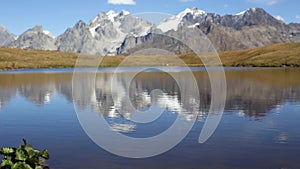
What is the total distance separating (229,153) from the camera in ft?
80.0

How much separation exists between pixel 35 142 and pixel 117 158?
7.76 meters

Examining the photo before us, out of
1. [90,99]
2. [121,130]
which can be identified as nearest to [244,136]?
[121,130]

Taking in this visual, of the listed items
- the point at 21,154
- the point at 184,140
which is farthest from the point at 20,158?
the point at 184,140

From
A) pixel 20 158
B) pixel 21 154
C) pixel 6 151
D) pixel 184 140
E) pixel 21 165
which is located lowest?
pixel 184 140

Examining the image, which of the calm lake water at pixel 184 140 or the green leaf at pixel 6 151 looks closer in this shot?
the green leaf at pixel 6 151

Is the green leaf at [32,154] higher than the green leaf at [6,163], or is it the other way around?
the green leaf at [32,154]

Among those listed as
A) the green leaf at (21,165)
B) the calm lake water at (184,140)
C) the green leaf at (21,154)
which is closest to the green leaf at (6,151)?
the green leaf at (21,154)

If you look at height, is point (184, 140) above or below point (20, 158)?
below

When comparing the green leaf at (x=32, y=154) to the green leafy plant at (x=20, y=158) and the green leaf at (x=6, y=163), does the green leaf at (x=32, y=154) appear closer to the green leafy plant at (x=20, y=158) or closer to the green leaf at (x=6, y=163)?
the green leafy plant at (x=20, y=158)

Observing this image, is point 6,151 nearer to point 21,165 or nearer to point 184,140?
point 21,165

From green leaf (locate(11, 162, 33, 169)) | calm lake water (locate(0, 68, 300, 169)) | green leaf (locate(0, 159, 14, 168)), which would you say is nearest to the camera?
green leaf (locate(11, 162, 33, 169))

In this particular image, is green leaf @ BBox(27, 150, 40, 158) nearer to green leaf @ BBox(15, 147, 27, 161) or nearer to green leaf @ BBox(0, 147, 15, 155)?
green leaf @ BBox(15, 147, 27, 161)

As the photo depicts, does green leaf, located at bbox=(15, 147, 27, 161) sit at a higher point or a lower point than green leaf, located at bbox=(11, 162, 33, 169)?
higher

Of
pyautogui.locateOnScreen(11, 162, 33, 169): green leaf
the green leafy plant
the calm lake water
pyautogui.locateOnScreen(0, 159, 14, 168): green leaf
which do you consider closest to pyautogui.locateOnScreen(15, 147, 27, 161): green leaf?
the green leafy plant
